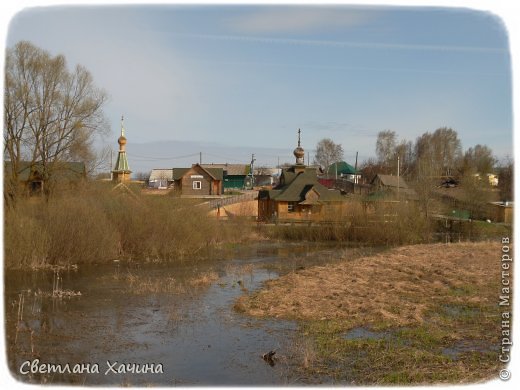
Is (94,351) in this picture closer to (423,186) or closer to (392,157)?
(423,186)

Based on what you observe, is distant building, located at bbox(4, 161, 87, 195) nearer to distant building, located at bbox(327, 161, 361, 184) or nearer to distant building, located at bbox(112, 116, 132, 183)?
distant building, located at bbox(112, 116, 132, 183)

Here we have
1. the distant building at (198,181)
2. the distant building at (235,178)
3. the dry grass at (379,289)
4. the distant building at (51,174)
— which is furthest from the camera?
the distant building at (235,178)

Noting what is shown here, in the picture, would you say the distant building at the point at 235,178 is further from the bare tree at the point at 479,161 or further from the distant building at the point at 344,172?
the bare tree at the point at 479,161

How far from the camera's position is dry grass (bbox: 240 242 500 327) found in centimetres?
1309

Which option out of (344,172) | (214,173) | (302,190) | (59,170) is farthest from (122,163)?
(344,172)

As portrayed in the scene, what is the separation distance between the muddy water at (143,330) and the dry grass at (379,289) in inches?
40.3

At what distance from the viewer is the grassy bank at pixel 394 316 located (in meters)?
9.07

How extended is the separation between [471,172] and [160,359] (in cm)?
3478

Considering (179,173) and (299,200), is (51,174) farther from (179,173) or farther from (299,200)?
(179,173)

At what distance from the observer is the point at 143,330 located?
12.1 metres

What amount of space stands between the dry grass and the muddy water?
1.02 metres

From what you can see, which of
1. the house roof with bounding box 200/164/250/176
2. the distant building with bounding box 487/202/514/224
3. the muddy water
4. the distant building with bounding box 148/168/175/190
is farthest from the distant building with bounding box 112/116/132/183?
the house roof with bounding box 200/164/250/176

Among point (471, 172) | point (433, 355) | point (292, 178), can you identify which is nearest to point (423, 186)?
point (471, 172)

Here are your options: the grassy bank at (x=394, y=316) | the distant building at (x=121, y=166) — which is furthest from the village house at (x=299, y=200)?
the grassy bank at (x=394, y=316)
